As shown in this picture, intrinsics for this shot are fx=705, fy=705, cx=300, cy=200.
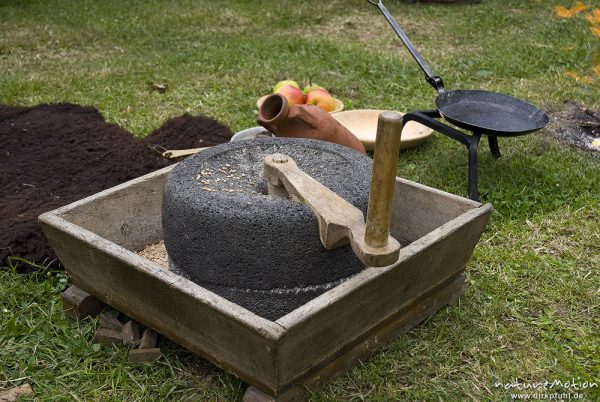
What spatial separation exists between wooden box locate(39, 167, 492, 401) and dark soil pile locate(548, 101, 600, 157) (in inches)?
75.2

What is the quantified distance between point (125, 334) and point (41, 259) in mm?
656

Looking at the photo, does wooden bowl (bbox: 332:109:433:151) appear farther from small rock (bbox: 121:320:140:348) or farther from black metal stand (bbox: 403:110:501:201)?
small rock (bbox: 121:320:140:348)

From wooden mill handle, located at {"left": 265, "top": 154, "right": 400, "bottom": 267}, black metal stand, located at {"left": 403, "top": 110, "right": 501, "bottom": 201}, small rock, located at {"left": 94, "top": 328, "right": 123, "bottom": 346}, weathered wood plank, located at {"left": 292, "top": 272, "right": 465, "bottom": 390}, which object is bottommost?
small rock, located at {"left": 94, "top": 328, "right": 123, "bottom": 346}

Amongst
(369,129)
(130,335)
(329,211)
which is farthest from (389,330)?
(369,129)

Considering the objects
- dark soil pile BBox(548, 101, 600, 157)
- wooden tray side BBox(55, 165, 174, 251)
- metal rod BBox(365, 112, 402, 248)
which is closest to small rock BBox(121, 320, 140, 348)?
wooden tray side BBox(55, 165, 174, 251)

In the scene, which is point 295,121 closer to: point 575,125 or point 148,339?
point 148,339

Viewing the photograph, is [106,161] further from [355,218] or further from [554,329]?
[554,329]

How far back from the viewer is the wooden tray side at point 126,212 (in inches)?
107

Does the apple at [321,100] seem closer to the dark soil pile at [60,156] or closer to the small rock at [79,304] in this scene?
the dark soil pile at [60,156]

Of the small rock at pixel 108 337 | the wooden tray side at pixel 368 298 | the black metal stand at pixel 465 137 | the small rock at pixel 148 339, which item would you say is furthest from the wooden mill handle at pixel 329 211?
the black metal stand at pixel 465 137

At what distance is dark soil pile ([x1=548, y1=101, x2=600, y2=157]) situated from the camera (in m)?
4.34

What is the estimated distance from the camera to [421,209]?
2.88m

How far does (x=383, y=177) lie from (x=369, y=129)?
8.41 feet

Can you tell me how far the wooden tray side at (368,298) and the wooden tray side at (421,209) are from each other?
136mm
